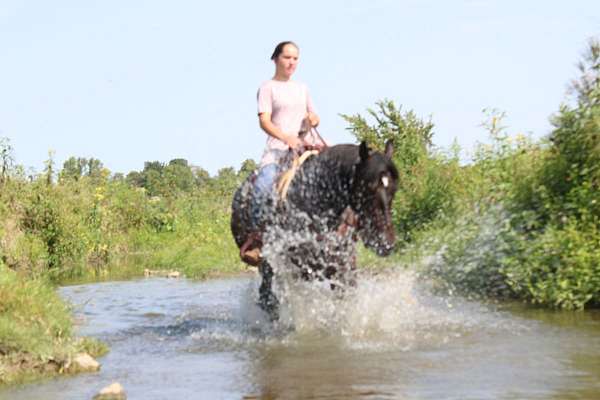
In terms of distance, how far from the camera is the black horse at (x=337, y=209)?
8.12 m

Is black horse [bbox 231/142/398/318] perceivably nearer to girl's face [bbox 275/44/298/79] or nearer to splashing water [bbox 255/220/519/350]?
splashing water [bbox 255/220/519/350]

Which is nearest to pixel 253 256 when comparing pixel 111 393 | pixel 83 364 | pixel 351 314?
pixel 351 314

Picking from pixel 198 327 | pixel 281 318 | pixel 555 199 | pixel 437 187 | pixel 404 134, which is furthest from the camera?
pixel 404 134

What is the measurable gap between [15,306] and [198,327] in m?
2.69

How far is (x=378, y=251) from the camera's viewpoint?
822cm

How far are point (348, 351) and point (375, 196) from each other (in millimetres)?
1339

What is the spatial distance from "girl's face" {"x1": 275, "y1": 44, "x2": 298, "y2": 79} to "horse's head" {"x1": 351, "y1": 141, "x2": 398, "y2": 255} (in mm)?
1487

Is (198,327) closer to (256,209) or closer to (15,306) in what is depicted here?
(256,209)

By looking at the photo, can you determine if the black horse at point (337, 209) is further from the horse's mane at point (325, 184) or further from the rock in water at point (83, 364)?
the rock in water at point (83, 364)

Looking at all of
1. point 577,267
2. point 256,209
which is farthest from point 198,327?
point 577,267

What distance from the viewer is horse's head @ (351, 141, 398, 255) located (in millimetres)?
8039

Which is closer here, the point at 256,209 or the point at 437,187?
the point at 256,209

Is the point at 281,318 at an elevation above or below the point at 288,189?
below

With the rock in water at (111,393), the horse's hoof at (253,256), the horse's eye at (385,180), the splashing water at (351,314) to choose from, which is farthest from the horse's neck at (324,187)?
the rock in water at (111,393)
